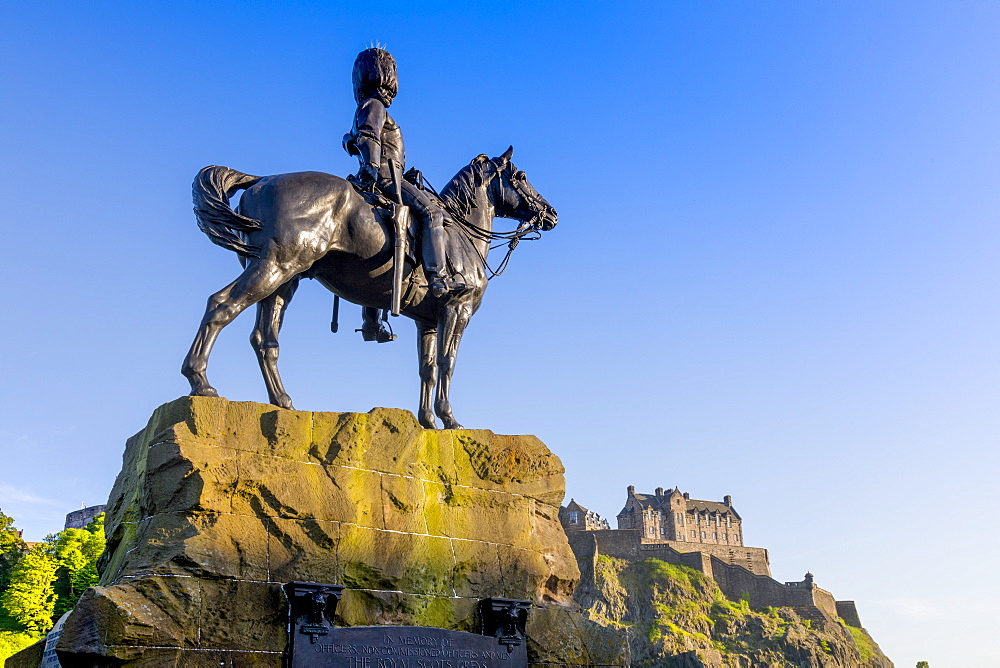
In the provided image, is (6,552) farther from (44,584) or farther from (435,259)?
(435,259)

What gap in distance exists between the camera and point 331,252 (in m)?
9.27

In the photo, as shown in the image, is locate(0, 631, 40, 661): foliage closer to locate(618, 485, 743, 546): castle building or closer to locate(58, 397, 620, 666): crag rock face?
locate(58, 397, 620, 666): crag rock face

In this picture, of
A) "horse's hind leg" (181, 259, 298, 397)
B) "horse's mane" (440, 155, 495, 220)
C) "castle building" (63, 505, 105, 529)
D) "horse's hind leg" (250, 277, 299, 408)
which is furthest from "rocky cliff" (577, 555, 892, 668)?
"horse's hind leg" (181, 259, 298, 397)

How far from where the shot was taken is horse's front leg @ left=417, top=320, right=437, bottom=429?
957cm

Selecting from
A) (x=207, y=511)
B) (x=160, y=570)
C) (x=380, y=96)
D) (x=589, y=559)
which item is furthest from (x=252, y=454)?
(x=589, y=559)

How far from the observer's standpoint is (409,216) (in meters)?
9.76

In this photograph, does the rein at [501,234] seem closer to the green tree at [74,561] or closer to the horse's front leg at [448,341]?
the horse's front leg at [448,341]

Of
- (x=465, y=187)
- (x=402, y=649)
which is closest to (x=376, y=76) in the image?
(x=465, y=187)

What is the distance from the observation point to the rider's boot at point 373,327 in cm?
1015

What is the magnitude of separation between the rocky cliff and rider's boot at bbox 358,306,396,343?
74.4 metres

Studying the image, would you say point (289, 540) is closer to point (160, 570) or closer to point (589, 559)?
point (160, 570)

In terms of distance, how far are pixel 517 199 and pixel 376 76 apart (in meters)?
2.12

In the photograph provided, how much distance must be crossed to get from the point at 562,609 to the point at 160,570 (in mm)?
3612

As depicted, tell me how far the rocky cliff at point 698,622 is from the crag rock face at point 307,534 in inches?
2957
